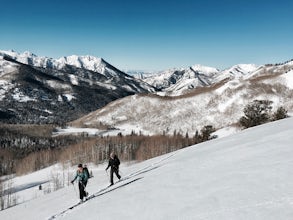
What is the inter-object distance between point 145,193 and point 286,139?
589 inches

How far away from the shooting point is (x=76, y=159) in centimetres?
13150

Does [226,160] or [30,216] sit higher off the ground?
[226,160]

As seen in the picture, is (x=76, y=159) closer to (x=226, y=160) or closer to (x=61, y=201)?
(x=61, y=201)

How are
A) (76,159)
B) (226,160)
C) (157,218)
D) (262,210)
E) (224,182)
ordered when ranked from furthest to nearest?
(76,159), (226,160), (224,182), (157,218), (262,210)

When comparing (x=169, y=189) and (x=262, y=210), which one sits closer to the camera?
(x=262, y=210)

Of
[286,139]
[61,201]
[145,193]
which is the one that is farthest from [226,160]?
[61,201]

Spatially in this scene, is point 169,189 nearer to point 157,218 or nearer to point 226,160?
point 157,218

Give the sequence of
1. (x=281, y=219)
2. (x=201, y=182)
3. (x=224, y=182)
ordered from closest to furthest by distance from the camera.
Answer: (x=281, y=219) < (x=224, y=182) < (x=201, y=182)

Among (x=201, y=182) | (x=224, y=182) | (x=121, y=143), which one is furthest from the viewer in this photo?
(x=121, y=143)

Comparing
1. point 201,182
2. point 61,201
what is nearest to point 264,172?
point 201,182

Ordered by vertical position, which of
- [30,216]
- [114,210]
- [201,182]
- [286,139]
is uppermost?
[286,139]

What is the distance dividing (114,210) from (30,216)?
12.2 metres

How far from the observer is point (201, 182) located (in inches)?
866

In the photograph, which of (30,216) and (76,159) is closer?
(30,216)
